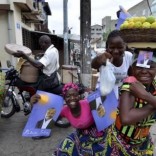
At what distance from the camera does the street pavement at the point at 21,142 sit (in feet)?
11.7

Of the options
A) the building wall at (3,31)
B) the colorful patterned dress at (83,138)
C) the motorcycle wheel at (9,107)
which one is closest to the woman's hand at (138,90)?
the colorful patterned dress at (83,138)

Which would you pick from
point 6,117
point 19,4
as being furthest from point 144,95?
point 19,4

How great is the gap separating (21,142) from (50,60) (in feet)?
4.42

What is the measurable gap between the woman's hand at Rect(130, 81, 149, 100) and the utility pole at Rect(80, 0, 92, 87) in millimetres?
4574

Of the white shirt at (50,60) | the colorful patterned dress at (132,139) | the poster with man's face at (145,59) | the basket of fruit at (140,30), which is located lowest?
the colorful patterned dress at (132,139)

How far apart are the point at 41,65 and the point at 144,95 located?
9.78 ft

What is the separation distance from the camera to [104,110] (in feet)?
7.16

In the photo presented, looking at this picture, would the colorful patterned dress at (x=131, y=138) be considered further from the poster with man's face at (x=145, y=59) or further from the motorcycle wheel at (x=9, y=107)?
the motorcycle wheel at (x=9, y=107)

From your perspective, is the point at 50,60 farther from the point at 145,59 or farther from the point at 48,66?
the point at 145,59

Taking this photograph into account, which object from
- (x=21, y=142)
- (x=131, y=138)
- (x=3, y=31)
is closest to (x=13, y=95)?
(x=21, y=142)

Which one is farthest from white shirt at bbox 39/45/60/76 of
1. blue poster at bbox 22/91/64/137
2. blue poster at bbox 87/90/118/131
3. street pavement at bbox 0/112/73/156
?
blue poster at bbox 87/90/118/131

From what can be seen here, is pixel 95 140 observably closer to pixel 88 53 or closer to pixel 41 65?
pixel 41 65

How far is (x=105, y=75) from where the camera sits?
2113mm

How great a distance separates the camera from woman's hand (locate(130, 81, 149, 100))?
1.43 meters
